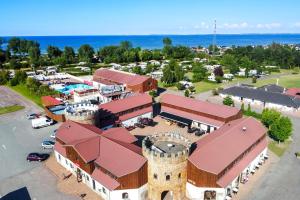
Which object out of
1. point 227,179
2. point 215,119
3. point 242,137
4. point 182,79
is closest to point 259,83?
point 182,79

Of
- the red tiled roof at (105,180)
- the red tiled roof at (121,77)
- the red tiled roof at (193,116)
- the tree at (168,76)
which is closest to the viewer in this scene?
the red tiled roof at (105,180)

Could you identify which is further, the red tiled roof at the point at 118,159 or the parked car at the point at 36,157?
the parked car at the point at 36,157

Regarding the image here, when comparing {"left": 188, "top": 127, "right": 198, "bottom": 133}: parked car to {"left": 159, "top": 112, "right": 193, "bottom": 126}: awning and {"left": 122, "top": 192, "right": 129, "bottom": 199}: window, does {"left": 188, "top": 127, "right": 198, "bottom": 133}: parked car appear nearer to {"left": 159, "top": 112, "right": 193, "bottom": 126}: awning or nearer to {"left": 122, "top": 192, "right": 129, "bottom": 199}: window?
{"left": 159, "top": 112, "right": 193, "bottom": 126}: awning

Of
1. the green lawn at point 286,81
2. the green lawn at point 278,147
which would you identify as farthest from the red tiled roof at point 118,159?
the green lawn at point 286,81

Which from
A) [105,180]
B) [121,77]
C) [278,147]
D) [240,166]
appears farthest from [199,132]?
[121,77]

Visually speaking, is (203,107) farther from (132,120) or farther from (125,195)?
(125,195)

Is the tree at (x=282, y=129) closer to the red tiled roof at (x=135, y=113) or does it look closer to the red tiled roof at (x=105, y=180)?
the red tiled roof at (x=135, y=113)

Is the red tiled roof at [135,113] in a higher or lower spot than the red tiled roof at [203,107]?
lower
